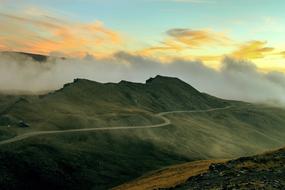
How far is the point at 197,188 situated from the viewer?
183 feet

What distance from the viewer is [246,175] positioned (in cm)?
5728

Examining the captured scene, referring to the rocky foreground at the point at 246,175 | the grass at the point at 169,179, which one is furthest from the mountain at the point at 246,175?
the grass at the point at 169,179

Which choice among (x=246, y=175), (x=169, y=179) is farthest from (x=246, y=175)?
(x=169, y=179)

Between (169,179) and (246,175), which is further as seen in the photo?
(169,179)

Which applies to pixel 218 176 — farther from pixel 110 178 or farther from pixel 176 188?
pixel 110 178

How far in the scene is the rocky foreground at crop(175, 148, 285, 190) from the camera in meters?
51.4

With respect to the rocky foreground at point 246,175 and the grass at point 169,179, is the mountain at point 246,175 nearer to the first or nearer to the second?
the rocky foreground at point 246,175

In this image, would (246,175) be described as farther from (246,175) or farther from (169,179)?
(169,179)

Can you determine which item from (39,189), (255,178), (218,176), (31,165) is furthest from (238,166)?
(31,165)

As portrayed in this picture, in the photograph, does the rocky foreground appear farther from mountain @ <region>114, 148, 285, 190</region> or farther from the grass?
the grass

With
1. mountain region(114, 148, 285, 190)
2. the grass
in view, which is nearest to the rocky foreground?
mountain region(114, 148, 285, 190)

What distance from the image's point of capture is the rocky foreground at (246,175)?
169 feet

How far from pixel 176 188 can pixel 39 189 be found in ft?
420

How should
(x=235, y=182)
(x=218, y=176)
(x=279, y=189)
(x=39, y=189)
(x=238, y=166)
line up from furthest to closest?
(x=39, y=189)
(x=238, y=166)
(x=218, y=176)
(x=235, y=182)
(x=279, y=189)
